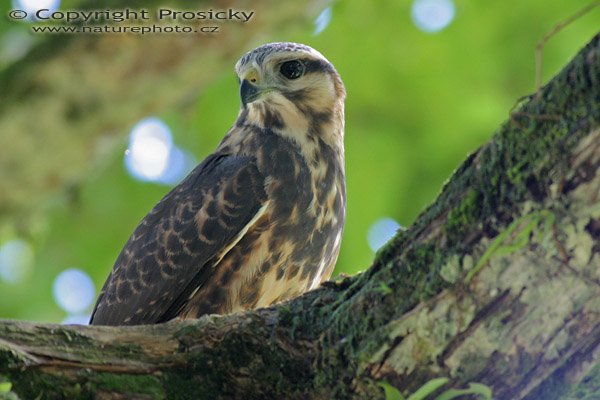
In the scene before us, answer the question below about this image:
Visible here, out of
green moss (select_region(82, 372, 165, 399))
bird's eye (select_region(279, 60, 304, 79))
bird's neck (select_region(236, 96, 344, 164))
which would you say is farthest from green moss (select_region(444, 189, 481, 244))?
bird's eye (select_region(279, 60, 304, 79))

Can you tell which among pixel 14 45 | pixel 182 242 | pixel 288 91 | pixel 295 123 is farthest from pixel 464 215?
pixel 14 45

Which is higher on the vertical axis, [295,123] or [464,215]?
[295,123]

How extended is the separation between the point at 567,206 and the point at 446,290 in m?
0.40

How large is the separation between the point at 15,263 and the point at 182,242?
119 inches

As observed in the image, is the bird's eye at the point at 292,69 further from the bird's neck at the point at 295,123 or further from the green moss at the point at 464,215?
the green moss at the point at 464,215

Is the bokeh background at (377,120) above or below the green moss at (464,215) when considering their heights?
above

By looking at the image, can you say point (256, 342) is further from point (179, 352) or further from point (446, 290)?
point (446, 290)

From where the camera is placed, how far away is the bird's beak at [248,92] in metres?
4.66

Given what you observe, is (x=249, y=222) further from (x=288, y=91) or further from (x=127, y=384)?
(x=127, y=384)

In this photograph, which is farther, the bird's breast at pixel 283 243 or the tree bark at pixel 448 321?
the bird's breast at pixel 283 243

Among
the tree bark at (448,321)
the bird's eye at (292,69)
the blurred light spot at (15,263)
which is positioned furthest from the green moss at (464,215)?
the blurred light spot at (15,263)

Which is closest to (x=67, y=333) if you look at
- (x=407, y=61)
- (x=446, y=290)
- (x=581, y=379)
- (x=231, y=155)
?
(x=446, y=290)

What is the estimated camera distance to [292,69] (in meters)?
4.86

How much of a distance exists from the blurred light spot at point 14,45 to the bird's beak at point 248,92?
104 centimetres
